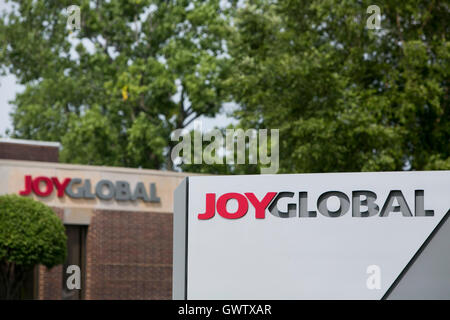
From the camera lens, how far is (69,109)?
4672cm

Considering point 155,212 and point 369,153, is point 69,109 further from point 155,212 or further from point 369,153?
point 369,153

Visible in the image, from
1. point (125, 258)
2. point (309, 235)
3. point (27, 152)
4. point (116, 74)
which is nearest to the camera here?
point (309, 235)

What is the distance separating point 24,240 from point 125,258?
21.3ft

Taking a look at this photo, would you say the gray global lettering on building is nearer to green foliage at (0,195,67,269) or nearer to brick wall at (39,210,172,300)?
brick wall at (39,210,172,300)

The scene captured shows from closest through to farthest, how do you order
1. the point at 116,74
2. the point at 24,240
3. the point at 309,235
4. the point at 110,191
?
the point at 309,235
the point at 24,240
the point at 110,191
the point at 116,74

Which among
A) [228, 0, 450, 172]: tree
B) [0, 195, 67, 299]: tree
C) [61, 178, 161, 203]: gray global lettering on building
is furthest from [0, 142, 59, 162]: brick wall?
[228, 0, 450, 172]: tree

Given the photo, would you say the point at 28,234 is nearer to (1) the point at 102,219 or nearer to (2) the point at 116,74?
(1) the point at 102,219

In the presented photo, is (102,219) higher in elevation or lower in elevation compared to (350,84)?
lower

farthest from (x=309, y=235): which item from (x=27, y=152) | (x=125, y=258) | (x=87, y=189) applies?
(x=27, y=152)

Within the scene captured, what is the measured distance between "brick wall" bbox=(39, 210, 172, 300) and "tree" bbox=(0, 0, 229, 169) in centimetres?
859

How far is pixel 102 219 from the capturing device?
31734 millimetres

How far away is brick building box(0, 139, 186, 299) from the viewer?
101 feet

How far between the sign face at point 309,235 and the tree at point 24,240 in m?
17.0
